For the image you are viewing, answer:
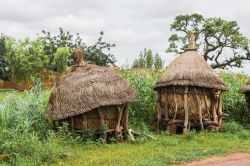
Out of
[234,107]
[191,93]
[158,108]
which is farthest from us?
[234,107]

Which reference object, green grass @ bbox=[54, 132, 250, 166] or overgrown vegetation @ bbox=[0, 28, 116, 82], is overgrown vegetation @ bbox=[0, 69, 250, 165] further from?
overgrown vegetation @ bbox=[0, 28, 116, 82]

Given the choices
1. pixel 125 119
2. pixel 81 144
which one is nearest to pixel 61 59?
pixel 125 119

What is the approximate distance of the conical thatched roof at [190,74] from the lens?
1373 cm

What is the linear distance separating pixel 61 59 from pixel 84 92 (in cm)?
2378

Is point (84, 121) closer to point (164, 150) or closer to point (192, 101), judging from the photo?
point (164, 150)

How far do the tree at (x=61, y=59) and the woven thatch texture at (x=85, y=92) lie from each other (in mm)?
22503

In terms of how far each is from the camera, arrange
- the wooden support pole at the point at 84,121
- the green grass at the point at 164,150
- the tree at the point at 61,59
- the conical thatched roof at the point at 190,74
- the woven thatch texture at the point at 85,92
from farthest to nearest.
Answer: the tree at the point at 61,59
the conical thatched roof at the point at 190,74
the wooden support pole at the point at 84,121
the woven thatch texture at the point at 85,92
the green grass at the point at 164,150

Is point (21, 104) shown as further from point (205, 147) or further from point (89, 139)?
point (205, 147)

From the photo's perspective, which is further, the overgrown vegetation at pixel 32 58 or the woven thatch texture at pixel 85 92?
the overgrown vegetation at pixel 32 58

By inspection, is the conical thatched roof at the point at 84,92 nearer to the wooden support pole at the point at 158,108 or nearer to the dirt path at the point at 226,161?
the wooden support pole at the point at 158,108

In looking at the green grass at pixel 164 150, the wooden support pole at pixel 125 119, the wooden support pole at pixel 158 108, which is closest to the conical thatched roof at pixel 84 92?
the wooden support pole at pixel 125 119

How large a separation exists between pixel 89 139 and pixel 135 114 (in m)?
4.08

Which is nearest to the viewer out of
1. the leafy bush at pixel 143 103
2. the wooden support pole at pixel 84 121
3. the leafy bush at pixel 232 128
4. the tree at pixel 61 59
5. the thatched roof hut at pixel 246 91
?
the wooden support pole at pixel 84 121

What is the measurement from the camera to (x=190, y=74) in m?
13.8
